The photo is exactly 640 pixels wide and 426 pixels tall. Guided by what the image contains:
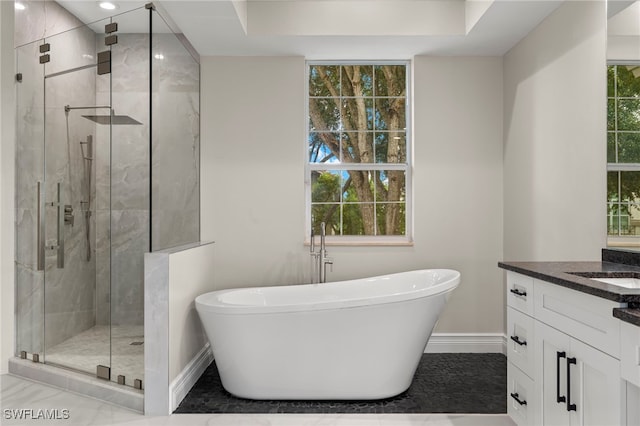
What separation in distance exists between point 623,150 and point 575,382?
1.24m

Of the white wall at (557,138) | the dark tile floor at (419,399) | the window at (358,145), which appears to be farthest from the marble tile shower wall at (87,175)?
the white wall at (557,138)

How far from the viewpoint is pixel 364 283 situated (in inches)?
129

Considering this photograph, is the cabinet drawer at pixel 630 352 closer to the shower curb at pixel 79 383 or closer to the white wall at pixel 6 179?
the shower curb at pixel 79 383

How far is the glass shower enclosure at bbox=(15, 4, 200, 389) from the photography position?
9.39ft

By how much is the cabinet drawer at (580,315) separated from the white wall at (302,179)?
1.71 m

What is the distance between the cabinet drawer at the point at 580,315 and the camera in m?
1.40

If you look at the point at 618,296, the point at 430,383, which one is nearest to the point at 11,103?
the point at 430,383

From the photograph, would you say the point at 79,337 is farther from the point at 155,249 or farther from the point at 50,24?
the point at 50,24

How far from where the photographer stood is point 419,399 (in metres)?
2.66

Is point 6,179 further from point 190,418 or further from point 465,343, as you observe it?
point 465,343

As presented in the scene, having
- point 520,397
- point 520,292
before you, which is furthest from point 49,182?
point 520,397

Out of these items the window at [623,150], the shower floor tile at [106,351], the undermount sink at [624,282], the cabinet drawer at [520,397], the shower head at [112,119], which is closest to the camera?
the undermount sink at [624,282]

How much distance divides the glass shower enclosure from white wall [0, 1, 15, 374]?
1.9 inches

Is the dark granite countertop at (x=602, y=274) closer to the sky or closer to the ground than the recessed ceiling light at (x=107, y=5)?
closer to the ground
